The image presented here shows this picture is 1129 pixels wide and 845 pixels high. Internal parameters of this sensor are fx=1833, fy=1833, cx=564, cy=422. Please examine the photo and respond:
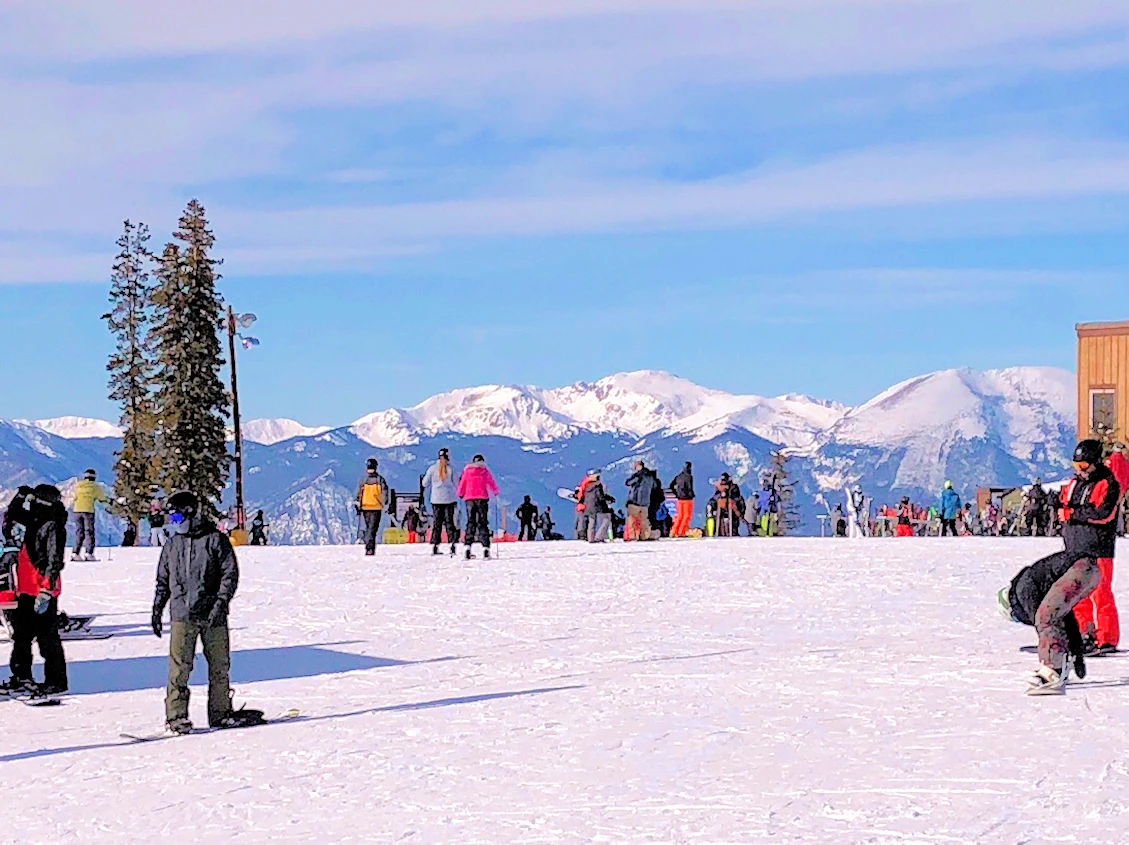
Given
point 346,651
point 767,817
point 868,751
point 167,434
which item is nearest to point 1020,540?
point 346,651

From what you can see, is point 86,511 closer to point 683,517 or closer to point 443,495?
point 443,495

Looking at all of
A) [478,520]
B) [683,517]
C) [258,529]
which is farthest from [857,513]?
[478,520]

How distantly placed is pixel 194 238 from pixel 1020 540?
109ft

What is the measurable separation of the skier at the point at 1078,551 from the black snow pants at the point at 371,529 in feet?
53.4

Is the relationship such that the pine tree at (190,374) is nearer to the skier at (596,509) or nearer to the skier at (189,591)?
the skier at (596,509)

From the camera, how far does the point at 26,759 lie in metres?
10.2

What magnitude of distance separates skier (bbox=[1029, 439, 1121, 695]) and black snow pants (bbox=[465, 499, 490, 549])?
1384 centimetres

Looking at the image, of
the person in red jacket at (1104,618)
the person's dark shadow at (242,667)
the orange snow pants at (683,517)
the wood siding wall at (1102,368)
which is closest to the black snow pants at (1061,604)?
the person in red jacket at (1104,618)

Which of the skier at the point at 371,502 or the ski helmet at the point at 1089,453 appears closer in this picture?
the ski helmet at the point at 1089,453

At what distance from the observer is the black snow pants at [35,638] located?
12.3 metres

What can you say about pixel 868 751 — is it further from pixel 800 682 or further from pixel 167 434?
pixel 167 434

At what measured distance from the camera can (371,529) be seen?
27531mm

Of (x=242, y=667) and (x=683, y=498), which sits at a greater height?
(x=683, y=498)

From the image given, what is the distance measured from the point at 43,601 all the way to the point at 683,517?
23.2m
